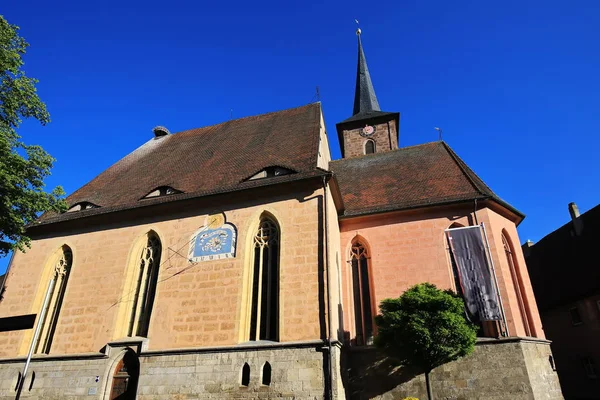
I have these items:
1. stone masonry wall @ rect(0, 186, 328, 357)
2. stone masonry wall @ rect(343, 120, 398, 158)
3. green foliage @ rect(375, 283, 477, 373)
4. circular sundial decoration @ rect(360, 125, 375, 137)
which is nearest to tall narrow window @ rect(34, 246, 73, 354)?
stone masonry wall @ rect(0, 186, 328, 357)

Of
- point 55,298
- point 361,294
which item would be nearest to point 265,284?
point 361,294

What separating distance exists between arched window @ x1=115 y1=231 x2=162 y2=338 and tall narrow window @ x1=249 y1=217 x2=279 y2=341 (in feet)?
11.5

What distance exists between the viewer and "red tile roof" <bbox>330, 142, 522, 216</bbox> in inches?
546

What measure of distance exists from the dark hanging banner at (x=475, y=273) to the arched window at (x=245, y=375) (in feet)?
22.1

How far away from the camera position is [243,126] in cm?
1867

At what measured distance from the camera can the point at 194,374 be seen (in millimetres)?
10211

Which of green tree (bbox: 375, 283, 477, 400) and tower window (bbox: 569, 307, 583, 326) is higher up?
tower window (bbox: 569, 307, 583, 326)

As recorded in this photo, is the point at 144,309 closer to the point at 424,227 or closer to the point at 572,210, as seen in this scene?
the point at 424,227

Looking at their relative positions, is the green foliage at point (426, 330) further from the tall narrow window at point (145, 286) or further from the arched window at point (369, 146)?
the arched window at point (369, 146)

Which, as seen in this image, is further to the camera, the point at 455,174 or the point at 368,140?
the point at 368,140

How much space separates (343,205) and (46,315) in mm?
11100

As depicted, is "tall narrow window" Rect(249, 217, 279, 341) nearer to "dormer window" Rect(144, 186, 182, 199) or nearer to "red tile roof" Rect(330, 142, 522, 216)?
"red tile roof" Rect(330, 142, 522, 216)

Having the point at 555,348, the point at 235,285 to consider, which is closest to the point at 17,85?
the point at 235,285

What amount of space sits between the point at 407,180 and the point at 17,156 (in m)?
13.5
